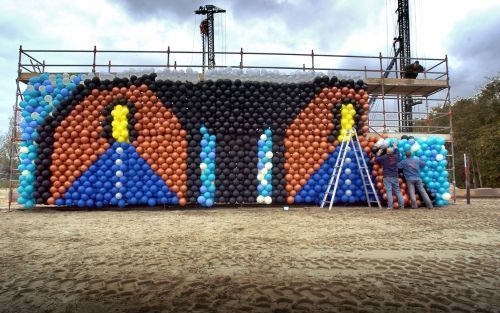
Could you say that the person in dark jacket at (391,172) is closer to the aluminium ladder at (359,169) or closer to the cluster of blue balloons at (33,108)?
the aluminium ladder at (359,169)

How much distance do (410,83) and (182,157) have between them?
813 cm

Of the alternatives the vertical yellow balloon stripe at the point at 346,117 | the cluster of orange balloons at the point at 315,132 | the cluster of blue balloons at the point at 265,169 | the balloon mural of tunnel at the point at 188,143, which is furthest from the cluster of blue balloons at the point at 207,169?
the vertical yellow balloon stripe at the point at 346,117

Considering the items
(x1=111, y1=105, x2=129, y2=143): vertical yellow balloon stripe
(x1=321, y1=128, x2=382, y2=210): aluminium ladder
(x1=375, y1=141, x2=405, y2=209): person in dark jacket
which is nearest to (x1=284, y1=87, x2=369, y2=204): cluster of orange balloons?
(x1=321, y1=128, x2=382, y2=210): aluminium ladder

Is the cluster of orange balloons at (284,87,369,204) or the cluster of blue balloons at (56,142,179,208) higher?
the cluster of orange balloons at (284,87,369,204)

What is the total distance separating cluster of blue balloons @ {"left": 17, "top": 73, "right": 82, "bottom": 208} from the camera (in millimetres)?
8219

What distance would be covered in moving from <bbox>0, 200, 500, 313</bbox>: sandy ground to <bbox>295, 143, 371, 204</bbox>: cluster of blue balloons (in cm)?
329

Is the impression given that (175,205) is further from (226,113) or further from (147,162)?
(226,113)

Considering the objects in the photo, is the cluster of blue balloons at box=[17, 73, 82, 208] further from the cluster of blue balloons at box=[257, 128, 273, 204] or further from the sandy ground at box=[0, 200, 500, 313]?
the cluster of blue balloons at box=[257, 128, 273, 204]

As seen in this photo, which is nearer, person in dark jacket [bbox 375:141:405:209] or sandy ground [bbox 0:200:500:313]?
sandy ground [bbox 0:200:500:313]

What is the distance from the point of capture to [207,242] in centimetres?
414

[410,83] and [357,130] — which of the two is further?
[410,83]

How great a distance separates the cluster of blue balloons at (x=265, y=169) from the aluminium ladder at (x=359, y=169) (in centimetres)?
159

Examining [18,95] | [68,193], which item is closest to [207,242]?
[68,193]

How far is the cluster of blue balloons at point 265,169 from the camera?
336 inches
